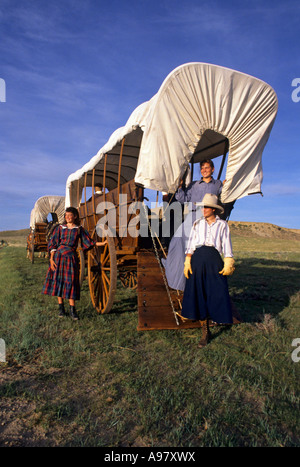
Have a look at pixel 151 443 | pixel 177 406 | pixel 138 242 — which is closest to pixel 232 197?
pixel 138 242

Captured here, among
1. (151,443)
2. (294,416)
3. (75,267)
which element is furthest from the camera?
(75,267)

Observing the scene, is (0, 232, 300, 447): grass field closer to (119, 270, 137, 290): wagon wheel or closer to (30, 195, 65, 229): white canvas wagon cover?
(119, 270, 137, 290): wagon wheel

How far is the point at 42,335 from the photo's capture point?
3.48m

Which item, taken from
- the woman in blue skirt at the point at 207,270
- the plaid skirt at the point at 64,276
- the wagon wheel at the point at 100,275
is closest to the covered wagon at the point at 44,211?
the wagon wheel at the point at 100,275

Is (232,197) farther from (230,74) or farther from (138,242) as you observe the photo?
(138,242)

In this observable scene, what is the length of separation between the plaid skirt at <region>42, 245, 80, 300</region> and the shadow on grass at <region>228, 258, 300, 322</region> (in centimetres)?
245

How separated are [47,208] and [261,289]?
9338mm

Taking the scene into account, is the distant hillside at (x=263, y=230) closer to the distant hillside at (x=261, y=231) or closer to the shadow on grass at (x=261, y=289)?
the distant hillside at (x=261, y=231)

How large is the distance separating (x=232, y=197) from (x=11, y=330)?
310 centimetres

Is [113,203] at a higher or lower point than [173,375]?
higher

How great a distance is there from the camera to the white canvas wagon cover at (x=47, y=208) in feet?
40.1

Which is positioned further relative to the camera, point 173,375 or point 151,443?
point 173,375

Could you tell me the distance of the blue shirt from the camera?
11.8 feet

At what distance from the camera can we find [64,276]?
420cm
